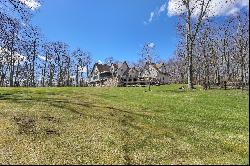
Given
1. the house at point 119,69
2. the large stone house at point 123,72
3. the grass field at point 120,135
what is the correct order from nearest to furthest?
the grass field at point 120,135, the house at point 119,69, the large stone house at point 123,72

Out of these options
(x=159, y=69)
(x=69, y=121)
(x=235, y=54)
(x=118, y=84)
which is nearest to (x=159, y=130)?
(x=69, y=121)

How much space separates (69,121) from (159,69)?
478ft

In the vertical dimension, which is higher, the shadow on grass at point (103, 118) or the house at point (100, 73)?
the house at point (100, 73)

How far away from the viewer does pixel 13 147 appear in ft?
63.2

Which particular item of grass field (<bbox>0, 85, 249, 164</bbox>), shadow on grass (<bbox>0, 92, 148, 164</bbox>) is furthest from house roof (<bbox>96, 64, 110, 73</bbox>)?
grass field (<bbox>0, 85, 249, 164</bbox>)

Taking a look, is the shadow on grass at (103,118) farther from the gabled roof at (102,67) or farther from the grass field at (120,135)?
the gabled roof at (102,67)

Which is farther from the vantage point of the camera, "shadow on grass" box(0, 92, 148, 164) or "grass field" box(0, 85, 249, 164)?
"shadow on grass" box(0, 92, 148, 164)

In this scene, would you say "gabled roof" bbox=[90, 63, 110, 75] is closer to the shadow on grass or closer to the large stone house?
the large stone house

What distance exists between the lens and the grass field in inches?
674

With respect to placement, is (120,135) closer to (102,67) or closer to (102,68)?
(102,68)

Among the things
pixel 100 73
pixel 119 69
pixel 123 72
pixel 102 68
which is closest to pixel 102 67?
pixel 102 68

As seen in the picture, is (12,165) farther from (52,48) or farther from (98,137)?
(52,48)

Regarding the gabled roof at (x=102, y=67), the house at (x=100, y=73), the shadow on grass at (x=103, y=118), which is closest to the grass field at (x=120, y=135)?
the shadow on grass at (x=103, y=118)

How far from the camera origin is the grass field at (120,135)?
674 inches
